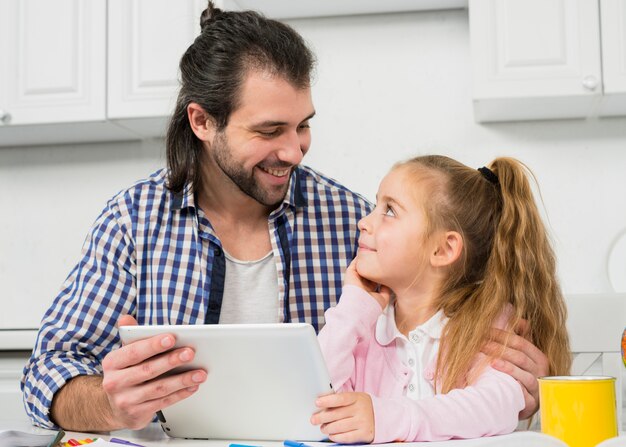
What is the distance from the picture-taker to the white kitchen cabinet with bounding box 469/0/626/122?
2.25m

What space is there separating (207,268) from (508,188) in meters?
0.64

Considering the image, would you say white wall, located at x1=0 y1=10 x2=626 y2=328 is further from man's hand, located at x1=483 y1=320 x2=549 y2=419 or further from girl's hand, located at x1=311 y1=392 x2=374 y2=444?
girl's hand, located at x1=311 y1=392 x2=374 y2=444

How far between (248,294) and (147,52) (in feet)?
3.45

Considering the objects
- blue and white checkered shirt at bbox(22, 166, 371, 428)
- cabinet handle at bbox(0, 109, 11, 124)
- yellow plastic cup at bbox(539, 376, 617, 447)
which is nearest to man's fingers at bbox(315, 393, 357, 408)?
yellow plastic cup at bbox(539, 376, 617, 447)

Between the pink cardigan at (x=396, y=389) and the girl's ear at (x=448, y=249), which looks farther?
the girl's ear at (x=448, y=249)

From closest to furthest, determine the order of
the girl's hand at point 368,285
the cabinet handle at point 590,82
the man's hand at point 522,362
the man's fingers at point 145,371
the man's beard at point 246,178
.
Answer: the man's fingers at point 145,371, the man's hand at point 522,362, the girl's hand at point 368,285, the man's beard at point 246,178, the cabinet handle at point 590,82

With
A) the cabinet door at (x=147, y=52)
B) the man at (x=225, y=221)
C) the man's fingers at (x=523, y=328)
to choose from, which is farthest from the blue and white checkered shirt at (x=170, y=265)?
the cabinet door at (x=147, y=52)

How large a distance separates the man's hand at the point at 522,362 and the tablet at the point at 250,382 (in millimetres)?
316

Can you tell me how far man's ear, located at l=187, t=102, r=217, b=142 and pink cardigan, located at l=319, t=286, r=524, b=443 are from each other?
563mm

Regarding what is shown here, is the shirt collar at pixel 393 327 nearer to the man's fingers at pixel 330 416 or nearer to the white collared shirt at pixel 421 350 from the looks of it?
the white collared shirt at pixel 421 350

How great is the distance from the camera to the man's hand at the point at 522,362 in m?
1.22

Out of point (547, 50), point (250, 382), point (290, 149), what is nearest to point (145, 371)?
point (250, 382)

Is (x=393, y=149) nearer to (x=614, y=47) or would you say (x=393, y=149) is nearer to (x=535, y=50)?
(x=535, y=50)

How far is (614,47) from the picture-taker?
225 cm
